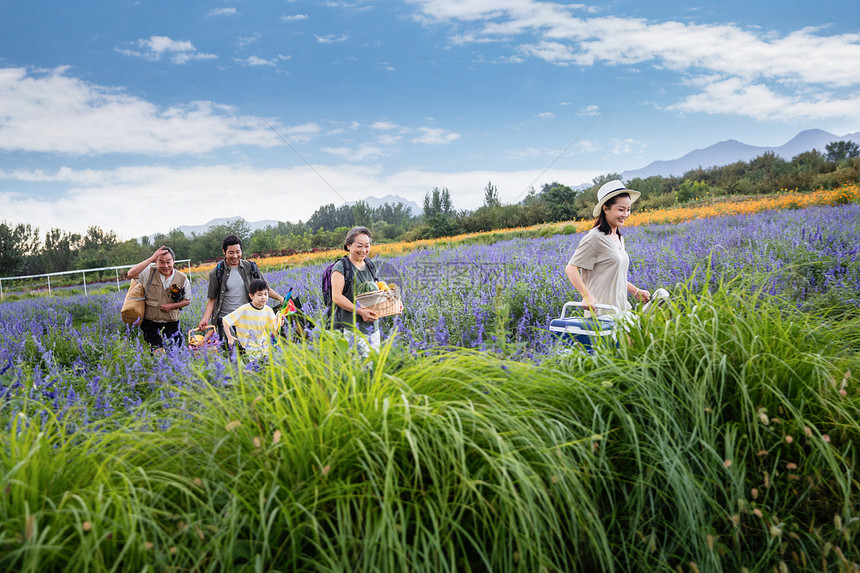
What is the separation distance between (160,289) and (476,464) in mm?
5247

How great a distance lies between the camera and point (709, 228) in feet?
36.7

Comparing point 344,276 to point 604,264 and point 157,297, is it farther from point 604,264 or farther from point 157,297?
point 157,297

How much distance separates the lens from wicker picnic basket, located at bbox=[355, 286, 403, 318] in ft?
13.3

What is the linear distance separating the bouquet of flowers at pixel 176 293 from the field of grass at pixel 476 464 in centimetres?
301

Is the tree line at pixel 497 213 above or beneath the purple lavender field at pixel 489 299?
above

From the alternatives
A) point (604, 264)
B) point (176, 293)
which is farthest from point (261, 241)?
point (604, 264)

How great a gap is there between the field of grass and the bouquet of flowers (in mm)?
3008

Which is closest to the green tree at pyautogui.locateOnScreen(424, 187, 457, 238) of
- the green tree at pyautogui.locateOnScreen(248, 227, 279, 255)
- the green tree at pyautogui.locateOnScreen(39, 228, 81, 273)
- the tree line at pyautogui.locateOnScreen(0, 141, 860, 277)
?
the tree line at pyautogui.locateOnScreen(0, 141, 860, 277)

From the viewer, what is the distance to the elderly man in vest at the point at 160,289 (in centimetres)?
571

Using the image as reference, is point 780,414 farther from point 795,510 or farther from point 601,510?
point 601,510

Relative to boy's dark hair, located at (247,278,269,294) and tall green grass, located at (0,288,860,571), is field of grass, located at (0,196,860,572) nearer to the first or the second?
tall green grass, located at (0,288,860,571)

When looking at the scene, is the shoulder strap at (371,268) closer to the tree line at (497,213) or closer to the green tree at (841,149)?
the tree line at (497,213)

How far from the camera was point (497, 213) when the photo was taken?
32.6 meters

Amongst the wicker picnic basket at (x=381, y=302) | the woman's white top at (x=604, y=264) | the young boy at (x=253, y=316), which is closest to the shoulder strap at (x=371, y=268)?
the wicker picnic basket at (x=381, y=302)
